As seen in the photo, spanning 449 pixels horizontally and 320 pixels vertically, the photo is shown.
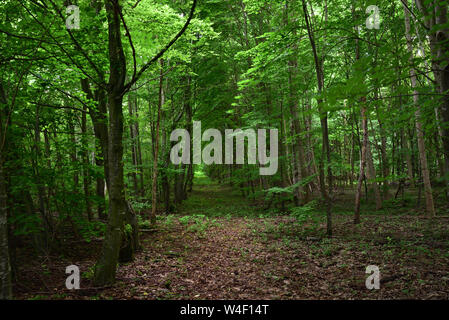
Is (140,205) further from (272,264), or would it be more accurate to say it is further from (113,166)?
(272,264)

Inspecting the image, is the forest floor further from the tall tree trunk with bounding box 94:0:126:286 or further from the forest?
the tall tree trunk with bounding box 94:0:126:286

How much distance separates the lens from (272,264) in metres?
6.20

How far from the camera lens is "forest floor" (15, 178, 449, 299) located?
4391 millimetres

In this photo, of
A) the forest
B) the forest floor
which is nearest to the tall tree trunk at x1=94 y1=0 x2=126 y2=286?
the forest

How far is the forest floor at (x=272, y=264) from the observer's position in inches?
173

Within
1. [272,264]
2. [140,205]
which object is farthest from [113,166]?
[140,205]

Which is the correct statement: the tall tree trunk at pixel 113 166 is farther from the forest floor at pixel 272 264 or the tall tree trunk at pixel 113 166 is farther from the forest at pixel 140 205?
the forest floor at pixel 272 264

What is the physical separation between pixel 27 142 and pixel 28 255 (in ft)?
8.87

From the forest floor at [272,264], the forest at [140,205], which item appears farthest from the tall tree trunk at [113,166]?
the forest floor at [272,264]

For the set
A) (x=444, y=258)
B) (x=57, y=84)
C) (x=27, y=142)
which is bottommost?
(x=444, y=258)

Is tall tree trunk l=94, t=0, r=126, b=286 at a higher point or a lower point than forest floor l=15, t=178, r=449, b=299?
higher

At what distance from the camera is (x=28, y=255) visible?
582 centimetres

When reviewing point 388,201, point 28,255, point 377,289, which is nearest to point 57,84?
point 28,255
